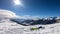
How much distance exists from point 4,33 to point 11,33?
80cm

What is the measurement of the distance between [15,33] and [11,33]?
1.56 feet

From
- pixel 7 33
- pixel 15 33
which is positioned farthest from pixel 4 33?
pixel 15 33

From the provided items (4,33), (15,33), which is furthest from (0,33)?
(15,33)

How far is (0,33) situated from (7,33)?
80 centimetres

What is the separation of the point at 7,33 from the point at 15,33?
929mm

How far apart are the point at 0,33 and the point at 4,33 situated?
0.45 m

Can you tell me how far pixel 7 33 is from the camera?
47.8 ft

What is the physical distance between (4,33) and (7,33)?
13.5 inches

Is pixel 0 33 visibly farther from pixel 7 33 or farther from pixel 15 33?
pixel 15 33

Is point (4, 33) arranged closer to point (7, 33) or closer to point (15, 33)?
point (7, 33)

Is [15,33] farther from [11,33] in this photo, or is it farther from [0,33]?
[0,33]

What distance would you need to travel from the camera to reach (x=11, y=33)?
14.6 metres

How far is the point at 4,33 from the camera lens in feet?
47.6
